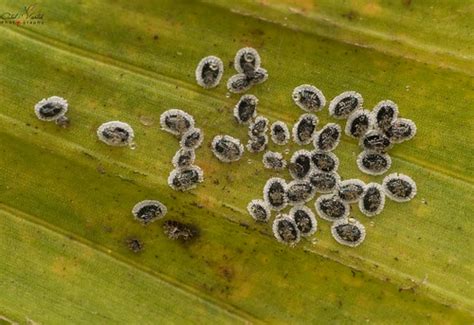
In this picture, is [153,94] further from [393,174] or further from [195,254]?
[393,174]

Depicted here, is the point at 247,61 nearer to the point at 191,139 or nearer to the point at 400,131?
the point at 191,139

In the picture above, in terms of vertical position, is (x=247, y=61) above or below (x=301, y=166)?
above

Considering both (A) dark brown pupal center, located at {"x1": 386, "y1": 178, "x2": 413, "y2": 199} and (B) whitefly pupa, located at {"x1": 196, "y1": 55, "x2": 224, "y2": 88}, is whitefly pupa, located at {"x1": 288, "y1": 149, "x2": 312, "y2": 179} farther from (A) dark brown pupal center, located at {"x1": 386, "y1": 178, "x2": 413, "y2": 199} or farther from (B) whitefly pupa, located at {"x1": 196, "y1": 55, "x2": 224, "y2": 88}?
(B) whitefly pupa, located at {"x1": 196, "y1": 55, "x2": 224, "y2": 88}

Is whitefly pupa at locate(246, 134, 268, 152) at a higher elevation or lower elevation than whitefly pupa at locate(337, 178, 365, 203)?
higher

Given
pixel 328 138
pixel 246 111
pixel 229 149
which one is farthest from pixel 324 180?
pixel 246 111
